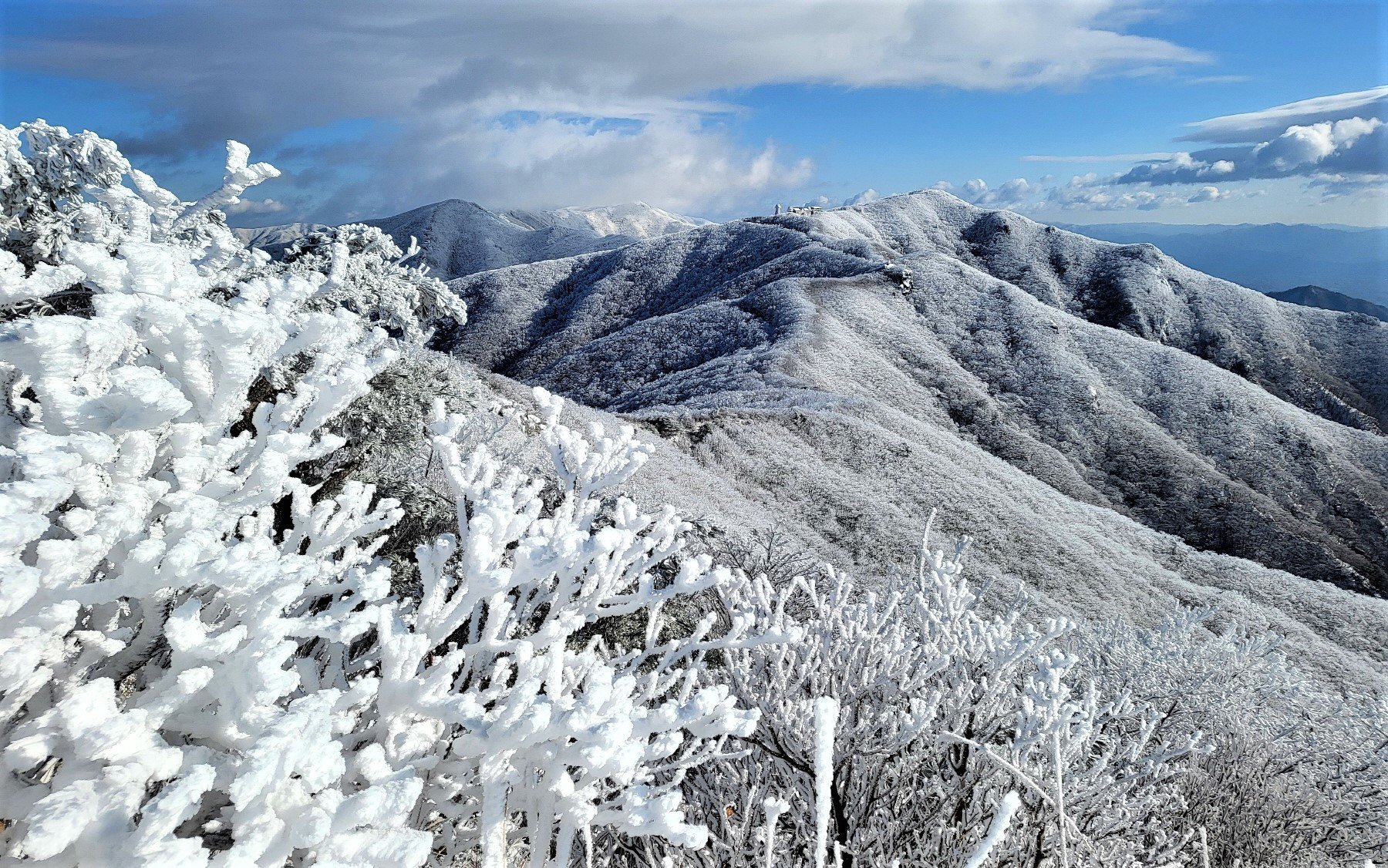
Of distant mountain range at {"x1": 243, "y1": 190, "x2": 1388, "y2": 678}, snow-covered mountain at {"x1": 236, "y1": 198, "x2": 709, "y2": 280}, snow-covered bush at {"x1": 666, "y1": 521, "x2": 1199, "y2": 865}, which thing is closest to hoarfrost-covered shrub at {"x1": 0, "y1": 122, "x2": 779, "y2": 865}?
snow-covered bush at {"x1": 666, "y1": 521, "x2": 1199, "y2": 865}

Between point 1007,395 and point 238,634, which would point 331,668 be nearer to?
point 238,634

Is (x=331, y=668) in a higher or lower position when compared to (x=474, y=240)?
lower

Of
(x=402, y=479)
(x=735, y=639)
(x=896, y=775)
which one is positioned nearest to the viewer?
(x=735, y=639)

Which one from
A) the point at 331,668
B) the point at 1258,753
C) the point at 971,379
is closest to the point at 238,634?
the point at 331,668

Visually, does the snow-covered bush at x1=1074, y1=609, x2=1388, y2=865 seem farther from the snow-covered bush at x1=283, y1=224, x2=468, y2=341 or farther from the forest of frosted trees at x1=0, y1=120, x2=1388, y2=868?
the snow-covered bush at x1=283, y1=224, x2=468, y2=341

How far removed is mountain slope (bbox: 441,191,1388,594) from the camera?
3328 centimetres

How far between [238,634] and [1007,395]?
56.9 meters

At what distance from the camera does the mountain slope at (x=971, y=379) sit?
33.3 m

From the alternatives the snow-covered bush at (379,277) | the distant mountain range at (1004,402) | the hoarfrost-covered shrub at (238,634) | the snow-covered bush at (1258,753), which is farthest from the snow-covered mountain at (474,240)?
the hoarfrost-covered shrub at (238,634)

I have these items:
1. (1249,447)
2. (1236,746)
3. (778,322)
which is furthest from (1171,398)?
(1236,746)

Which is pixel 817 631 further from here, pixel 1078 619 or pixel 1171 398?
pixel 1171 398

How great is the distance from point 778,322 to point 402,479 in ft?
157

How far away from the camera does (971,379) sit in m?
54.6

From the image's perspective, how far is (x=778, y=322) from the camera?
186 feet
